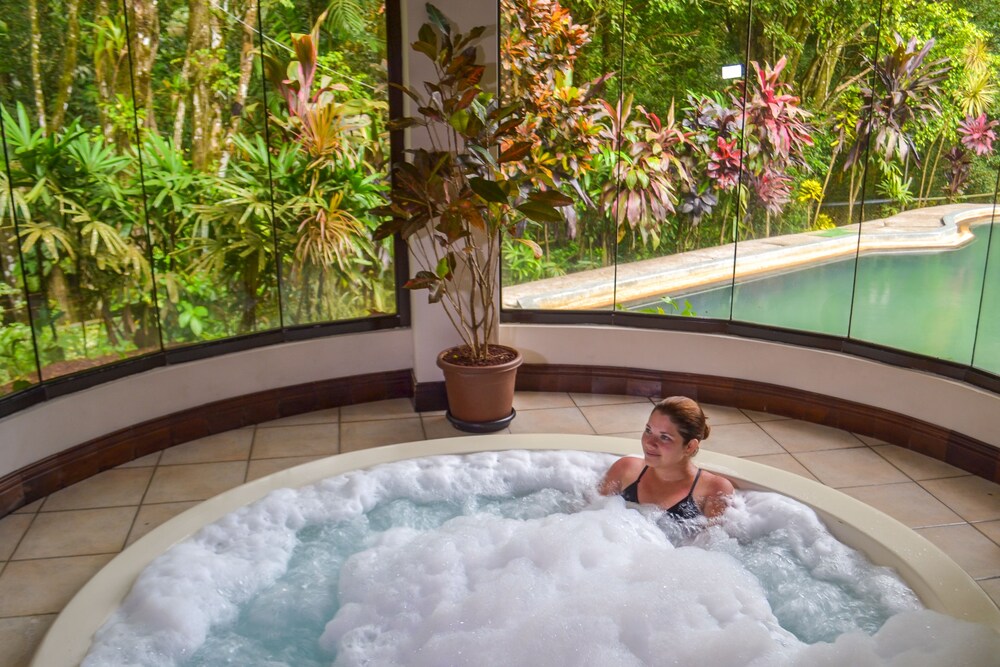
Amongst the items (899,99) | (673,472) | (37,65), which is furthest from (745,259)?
(37,65)

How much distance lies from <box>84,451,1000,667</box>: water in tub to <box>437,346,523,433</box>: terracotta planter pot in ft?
2.79

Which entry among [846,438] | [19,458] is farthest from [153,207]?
[846,438]

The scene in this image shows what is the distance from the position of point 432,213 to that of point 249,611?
1859 mm

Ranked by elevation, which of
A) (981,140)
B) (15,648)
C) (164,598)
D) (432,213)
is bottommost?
(15,648)

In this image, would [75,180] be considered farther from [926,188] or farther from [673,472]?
[926,188]

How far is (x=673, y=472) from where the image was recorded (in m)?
2.94

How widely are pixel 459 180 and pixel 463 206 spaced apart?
0.20 meters

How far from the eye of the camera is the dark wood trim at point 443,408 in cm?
347

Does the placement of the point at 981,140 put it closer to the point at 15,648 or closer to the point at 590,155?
the point at 590,155

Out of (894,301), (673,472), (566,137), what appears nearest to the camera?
(673,472)

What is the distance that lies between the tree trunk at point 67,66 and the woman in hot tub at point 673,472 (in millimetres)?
2564

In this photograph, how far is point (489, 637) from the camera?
2.34 meters

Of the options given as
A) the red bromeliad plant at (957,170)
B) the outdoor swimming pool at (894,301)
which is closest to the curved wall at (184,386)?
the outdoor swimming pool at (894,301)

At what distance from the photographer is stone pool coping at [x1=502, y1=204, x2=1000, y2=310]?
3777 millimetres
